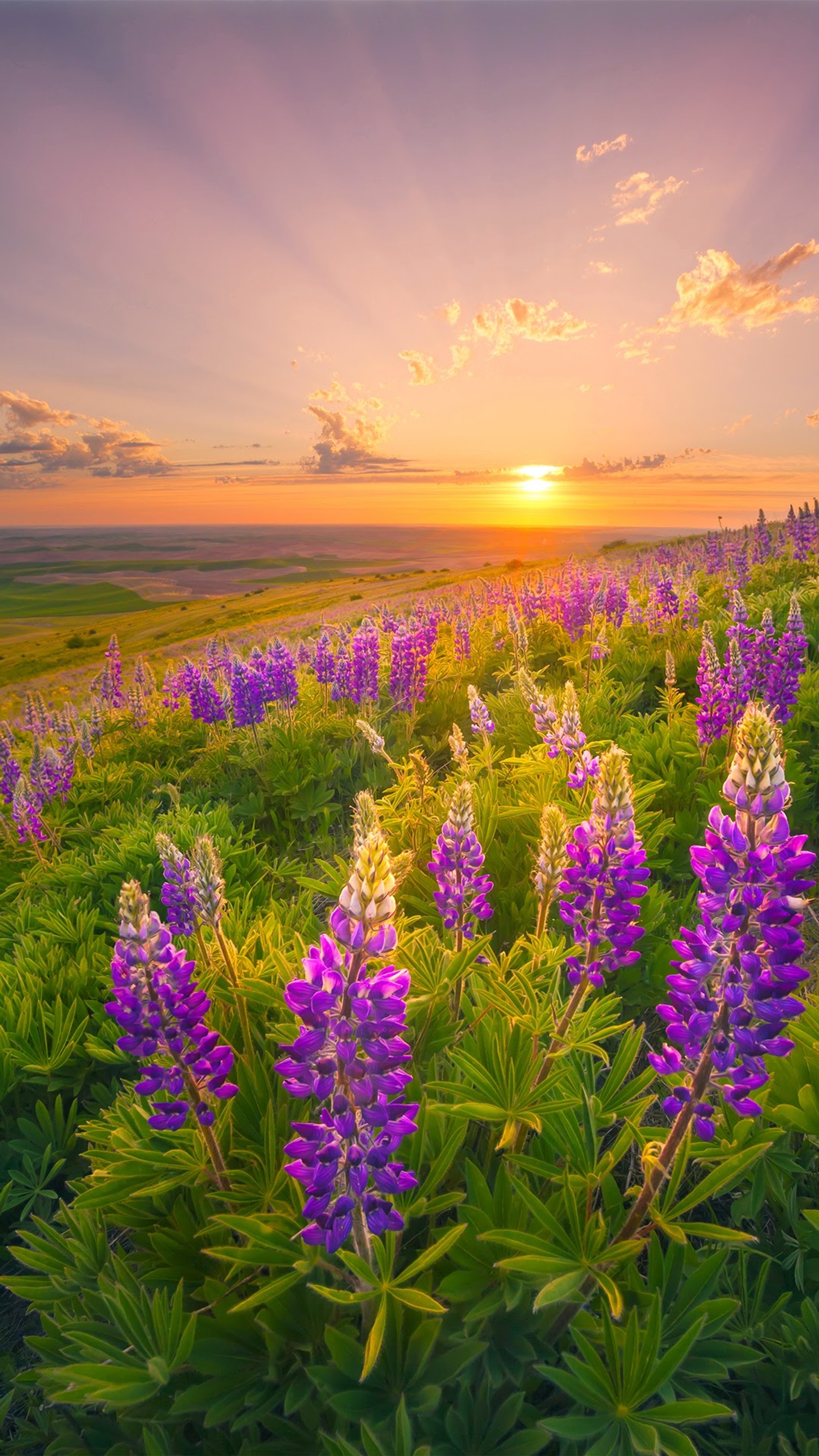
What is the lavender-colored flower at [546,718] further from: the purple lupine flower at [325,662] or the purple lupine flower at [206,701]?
the purple lupine flower at [206,701]

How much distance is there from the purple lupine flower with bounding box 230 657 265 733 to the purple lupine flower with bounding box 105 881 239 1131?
548cm

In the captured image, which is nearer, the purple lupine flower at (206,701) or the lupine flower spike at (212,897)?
the lupine flower spike at (212,897)

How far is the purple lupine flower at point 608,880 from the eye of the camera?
1.94 meters

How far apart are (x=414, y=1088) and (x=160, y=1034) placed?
97 centimetres

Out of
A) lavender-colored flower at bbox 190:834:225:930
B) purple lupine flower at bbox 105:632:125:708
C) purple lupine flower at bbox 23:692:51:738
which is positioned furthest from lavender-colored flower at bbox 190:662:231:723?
lavender-colored flower at bbox 190:834:225:930

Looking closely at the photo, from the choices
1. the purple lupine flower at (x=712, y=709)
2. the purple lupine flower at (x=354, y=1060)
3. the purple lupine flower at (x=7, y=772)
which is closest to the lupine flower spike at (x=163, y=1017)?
the purple lupine flower at (x=354, y=1060)

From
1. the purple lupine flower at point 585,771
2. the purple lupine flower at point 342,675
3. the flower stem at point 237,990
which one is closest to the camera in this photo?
the flower stem at point 237,990

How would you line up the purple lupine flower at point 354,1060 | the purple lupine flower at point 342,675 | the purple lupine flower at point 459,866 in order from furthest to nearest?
the purple lupine flower at point 342,675 → the purple lupine flower at point 459,866 → the purple lupine flower at point 354,1060

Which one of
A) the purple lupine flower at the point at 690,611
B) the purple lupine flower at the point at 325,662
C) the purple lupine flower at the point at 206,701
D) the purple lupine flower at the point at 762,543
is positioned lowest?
the purple lupine flower at the point at 206,701

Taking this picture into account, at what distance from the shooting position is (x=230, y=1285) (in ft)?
6.49

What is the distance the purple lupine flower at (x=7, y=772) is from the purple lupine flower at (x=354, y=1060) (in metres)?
6.66

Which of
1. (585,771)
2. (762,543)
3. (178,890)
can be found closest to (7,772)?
(178,890)

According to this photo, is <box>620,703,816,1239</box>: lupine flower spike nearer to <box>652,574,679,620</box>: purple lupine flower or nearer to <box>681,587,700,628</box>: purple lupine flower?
<box>652,574,679,620</box>: purple lupine flower

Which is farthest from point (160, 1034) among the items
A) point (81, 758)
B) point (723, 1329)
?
point (81, 758)
